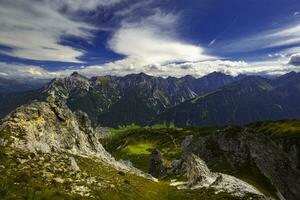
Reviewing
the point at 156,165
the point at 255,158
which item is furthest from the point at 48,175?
the point at 156,165

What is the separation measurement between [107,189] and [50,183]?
22.0ft

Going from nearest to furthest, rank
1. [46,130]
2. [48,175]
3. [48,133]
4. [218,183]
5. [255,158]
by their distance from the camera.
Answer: [48,175]
[218,183]
[48,133]
[46,130]
[255,158]

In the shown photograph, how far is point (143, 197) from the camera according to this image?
4356 cm

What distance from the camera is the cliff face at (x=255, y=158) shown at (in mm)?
84438

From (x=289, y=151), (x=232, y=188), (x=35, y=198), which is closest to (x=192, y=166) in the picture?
(x=232, y=188)

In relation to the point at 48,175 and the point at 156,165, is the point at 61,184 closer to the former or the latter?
the point at 48,175

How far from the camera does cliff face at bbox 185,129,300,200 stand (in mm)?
84438

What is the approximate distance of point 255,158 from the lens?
286 feet

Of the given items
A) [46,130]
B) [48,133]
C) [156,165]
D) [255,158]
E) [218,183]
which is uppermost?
[46,130]

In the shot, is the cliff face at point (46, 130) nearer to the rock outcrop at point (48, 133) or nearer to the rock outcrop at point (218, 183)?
the rock outcrop at point (48, 133)

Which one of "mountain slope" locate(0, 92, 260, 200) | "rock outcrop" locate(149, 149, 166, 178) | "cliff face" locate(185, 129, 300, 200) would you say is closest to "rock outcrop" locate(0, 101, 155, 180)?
"mountain slope" locate(0, 92, 260, 200)

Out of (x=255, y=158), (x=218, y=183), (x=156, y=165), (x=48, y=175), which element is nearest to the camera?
(x=48, y=175)

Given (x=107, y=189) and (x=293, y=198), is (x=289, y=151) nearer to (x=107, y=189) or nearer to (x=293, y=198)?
(x=293, y=198)

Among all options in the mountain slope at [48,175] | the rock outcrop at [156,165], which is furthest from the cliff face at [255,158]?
the mountain slope at [48,175]
